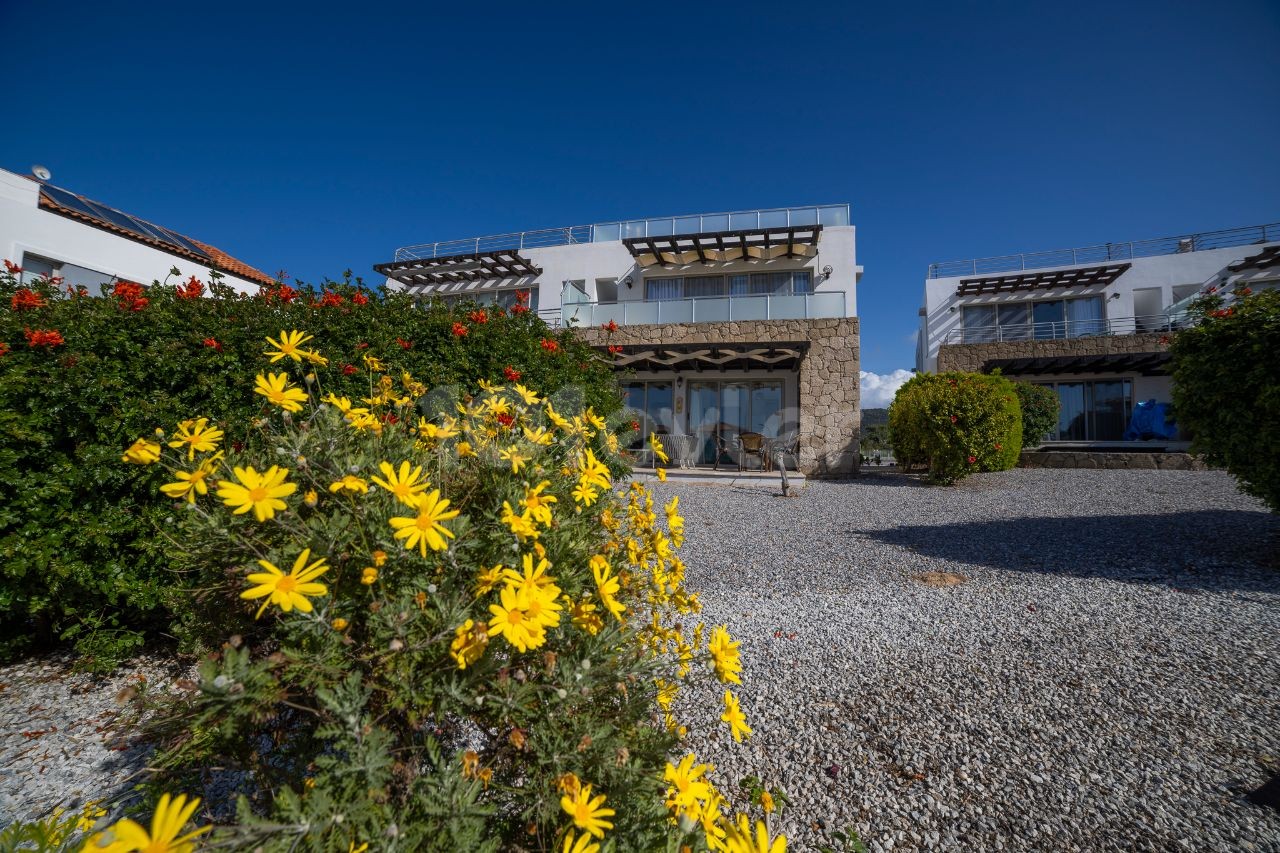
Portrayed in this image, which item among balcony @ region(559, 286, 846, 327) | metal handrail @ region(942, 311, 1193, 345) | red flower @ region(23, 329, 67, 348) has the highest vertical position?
metal handrail @ region(942, 311, 1193, 345)

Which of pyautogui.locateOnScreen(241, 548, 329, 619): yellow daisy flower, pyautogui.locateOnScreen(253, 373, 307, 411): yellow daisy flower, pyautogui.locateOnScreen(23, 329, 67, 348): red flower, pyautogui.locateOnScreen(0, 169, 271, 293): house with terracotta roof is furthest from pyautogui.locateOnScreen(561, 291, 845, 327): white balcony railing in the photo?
pyautogui.locateOnScreen(241, 548, 329, 619): yellow daisy flower

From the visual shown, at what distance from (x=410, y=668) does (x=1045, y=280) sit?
902 inches

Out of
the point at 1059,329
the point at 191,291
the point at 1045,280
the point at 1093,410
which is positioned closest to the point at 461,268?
the point at 191,291

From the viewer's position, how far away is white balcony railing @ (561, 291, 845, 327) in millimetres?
11688

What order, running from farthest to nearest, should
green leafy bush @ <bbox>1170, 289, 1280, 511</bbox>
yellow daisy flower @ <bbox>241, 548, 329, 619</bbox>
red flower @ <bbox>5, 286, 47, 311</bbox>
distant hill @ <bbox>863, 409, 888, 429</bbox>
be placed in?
distant hill @ <bbox>863, 409, 888, 429</bbox> < green leafy bush @ <bbox>1170, 289, 1280, 511</bbox> < red flower @ <bbox>5, 286, 47, 311</bbox> < yellow daisy flower @ <bbox>241, 548, 329, 619</bbox>

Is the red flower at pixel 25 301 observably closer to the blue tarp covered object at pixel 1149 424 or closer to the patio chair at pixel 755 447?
the patio chair at pixel 755 447

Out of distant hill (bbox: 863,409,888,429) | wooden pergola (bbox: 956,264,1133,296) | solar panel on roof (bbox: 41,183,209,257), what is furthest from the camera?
distant hill (bbox: 863,409,888,429)

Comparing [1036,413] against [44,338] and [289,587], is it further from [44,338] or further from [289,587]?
[44,338]

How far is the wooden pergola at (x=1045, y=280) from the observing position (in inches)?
662

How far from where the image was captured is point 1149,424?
14672 millimetres

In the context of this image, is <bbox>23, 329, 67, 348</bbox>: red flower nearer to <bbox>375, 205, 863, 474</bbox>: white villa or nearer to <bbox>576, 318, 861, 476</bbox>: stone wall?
<bbox>375, 205, 863, 474</bbox>: white villa

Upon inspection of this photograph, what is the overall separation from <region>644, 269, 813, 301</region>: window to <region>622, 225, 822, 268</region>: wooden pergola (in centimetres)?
52

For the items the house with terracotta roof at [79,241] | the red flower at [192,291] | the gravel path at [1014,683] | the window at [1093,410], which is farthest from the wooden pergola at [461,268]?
the window at [1093,410]

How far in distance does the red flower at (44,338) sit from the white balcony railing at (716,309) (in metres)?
9.62
